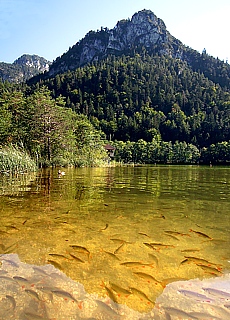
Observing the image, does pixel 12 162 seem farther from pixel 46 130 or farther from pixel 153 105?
pixel 153 105

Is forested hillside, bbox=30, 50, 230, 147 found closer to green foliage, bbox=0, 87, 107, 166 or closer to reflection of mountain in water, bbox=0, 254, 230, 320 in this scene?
green foliage, bbox=0, 87, 107, 166

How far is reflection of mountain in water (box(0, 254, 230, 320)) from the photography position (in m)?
2.68

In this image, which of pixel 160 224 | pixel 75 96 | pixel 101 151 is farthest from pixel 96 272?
pixel 75 96

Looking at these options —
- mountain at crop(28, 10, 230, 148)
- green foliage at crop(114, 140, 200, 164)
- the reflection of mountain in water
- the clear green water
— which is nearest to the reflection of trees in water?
the clear green water

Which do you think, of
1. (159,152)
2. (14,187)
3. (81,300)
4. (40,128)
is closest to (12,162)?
(14,187)

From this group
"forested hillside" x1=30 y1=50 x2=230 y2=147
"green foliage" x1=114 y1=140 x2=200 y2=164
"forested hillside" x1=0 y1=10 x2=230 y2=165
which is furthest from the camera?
"forested hillside" x1=30 y1=50 x2=230 y2=147

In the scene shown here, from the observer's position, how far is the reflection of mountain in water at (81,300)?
8.80 feet

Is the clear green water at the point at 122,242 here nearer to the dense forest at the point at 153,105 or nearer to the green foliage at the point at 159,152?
the dense forest at the point at 153,105

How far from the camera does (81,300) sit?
2959 millimetres

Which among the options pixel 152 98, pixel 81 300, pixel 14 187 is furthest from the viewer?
pixel 152 98

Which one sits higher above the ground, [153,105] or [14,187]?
[153,105]

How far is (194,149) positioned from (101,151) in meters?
52.2

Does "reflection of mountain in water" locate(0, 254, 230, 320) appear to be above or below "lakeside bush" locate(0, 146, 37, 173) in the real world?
below

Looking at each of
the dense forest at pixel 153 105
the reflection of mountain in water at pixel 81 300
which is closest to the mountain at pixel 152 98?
the dense forest at pixel 153 105
